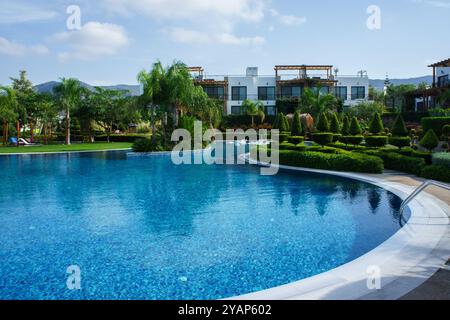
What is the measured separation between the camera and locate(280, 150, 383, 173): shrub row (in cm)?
1819

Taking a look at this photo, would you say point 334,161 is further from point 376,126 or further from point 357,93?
Result: point 357,93

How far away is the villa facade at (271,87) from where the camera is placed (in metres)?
60.2

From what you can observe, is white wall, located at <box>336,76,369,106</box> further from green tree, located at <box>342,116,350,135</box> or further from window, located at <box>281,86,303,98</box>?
green tree, located at <box>342,116,350,135</box>

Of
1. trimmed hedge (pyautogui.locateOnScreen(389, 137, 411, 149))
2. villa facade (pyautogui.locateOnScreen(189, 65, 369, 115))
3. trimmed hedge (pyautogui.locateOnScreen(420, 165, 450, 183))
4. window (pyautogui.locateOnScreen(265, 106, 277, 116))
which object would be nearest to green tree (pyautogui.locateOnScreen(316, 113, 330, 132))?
trimmed hedge (pyautogui.locateOnScreen(389, 137, 411, 149))

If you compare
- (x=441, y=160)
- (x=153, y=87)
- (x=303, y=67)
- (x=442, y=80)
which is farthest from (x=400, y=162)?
(x=303, y=67)

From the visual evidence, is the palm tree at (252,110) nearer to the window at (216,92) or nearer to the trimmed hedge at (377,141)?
the window at (216,92)

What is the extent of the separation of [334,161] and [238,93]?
4373 cm

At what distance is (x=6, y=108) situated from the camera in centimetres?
3931

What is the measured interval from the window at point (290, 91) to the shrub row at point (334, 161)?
39.8 metres

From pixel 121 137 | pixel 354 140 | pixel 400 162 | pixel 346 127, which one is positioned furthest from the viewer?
pixel 121 137

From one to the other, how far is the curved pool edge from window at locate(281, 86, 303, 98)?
52.8 m

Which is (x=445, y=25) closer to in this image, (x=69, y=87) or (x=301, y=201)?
(x=301, y=201)

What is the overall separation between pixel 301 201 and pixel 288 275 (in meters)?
6.61
